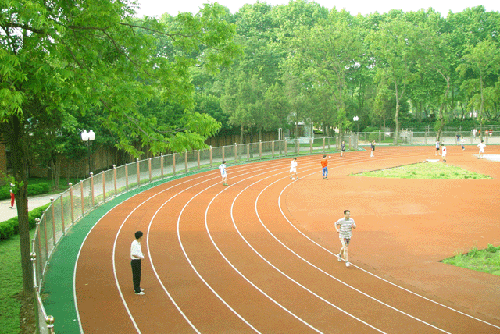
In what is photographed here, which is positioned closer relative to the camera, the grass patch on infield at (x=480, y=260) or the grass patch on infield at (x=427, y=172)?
the grass patch on infield at (x=480, y=260)

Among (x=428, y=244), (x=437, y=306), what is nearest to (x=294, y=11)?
(x=428, y=244)

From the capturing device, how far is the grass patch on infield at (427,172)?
102 ft

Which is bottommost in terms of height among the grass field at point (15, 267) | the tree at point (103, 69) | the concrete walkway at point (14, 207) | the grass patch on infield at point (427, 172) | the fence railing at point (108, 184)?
the grass field at point (15, 267)

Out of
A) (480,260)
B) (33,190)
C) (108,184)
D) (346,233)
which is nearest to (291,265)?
(346,233)

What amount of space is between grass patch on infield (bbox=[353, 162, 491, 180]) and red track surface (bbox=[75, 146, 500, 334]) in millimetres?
5372

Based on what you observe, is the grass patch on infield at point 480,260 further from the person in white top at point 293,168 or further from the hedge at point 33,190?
the hedge at point 33,190

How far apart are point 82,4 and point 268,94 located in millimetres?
39323

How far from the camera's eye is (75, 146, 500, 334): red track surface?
987 centimetres

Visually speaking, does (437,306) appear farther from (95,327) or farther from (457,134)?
(457,134)

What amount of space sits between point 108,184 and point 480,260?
55.9 ft

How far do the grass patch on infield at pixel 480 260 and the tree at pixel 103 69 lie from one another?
26.4ft

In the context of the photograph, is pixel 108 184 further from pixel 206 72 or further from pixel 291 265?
pixel 291 265

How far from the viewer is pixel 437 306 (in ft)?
34.3

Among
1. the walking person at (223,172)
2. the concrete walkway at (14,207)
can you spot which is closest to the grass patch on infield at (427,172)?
the walking person at (223,172)
